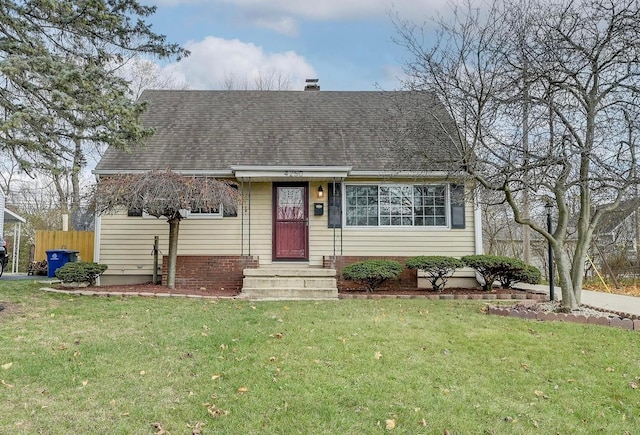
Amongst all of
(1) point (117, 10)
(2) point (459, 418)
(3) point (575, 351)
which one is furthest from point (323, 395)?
(1) point (117, 10)

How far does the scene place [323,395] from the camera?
11.4 feet

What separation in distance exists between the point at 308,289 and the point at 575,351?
4.92 metres

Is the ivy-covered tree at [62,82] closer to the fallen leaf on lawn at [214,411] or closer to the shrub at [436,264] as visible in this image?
the fallen leaf on lawn at [214,411]

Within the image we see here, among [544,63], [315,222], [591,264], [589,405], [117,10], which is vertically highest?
[117,10]

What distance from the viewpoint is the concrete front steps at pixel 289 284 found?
8523 mm

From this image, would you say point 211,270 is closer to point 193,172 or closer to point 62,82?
point 193,172

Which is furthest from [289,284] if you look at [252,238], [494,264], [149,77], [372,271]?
[149,77]

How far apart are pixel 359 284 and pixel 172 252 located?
423 centimetres

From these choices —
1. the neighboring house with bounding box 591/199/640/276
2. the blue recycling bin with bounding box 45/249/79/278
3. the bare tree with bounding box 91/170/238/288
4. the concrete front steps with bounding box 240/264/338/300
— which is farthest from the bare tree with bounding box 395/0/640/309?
the blue recycling bin with bounding box 45/249/79/278

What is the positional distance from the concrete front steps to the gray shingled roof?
2576 millimetres

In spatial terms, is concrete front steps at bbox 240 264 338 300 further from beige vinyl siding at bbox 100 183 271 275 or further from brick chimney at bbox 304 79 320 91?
brick chimney at bbox 304 79 320 91

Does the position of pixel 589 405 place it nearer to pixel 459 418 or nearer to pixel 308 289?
pixel 459 418

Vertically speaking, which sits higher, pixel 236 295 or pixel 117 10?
pixel 117 10

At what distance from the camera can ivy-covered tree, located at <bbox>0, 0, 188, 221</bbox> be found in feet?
21.2
